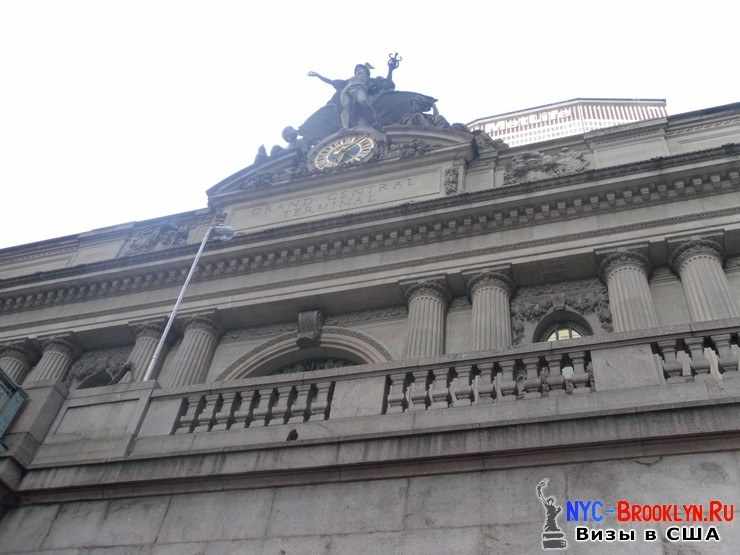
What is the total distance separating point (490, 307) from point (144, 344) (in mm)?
10586

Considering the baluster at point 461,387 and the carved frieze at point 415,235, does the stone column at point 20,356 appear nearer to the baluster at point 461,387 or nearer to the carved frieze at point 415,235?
the carved frieze at point 415,235

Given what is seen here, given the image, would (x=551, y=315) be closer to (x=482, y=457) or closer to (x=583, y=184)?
(x=583, y=184)

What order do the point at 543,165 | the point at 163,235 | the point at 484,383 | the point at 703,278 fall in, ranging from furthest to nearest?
the point at 163,235 < the point at 543,165 < the point at 703,278 < the point at 484,383

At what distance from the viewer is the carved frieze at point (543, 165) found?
2317 cm

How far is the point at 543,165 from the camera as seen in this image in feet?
77.3

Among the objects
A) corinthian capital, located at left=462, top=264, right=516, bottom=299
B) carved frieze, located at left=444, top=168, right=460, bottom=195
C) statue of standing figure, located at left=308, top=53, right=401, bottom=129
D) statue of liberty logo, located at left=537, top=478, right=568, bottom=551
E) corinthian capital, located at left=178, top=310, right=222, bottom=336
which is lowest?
statue of liberty logo, located at left=537, top=478, right=568, bottom=551

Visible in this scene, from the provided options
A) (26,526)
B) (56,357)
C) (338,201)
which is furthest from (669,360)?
(56,357)

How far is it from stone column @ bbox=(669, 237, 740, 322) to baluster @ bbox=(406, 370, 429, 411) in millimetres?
→ 8945

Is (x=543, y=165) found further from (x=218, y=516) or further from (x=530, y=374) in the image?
(x=218, y=516)

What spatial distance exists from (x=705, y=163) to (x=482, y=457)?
14045 mm

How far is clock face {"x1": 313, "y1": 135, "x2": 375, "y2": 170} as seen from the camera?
26984mm

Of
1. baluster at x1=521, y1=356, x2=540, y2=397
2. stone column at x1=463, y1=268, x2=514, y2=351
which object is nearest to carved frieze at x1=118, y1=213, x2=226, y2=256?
stone column at x1=463, y1=268, x2=514, y2=351

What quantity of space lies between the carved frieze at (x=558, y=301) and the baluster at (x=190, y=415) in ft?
31.7

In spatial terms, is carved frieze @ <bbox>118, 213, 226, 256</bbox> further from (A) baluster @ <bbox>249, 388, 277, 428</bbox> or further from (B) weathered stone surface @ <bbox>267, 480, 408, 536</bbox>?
(B) weathered stone surface @ <bbox>267, 480, 408, 536</bbox>
